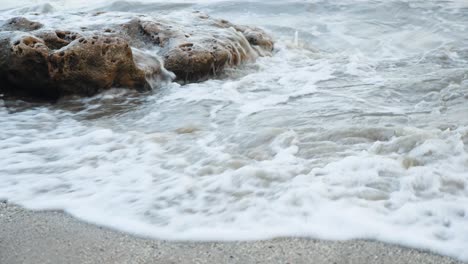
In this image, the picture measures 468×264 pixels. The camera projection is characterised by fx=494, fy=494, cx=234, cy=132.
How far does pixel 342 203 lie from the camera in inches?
99.4

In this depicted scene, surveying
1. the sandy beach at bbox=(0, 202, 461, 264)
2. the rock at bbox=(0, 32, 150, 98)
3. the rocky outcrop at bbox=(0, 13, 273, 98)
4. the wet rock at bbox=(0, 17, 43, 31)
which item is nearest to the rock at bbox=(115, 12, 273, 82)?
the rocky outcrop at bbox=(0, 13, 273, 98)

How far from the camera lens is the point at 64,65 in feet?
16.2

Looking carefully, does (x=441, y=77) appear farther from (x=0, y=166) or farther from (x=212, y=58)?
(x=0, y=166)

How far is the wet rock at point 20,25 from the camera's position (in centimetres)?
591

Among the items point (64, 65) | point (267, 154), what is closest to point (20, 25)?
point (64, 65)

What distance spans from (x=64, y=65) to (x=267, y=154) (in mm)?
2648

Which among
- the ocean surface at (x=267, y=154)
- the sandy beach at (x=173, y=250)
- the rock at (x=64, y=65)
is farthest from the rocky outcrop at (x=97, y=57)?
the sandy beach at (x=173, y=250)

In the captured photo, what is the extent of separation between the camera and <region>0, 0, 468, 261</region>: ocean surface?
7.97 feet

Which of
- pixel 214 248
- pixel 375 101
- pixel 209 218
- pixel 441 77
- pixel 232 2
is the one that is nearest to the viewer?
pixel 214 248

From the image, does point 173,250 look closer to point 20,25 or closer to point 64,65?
point 64,65

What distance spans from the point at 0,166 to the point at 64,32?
243 cm

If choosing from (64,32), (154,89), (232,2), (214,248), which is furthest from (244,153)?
(232,2)

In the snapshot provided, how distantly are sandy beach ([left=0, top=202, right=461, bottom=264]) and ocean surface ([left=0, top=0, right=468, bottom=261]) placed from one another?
7 cm

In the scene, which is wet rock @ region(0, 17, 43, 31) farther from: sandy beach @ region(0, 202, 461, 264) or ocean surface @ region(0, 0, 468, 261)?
sandy beach @ region(0, 202, 461, 264)
